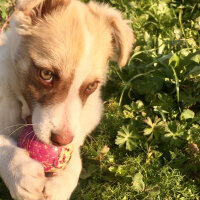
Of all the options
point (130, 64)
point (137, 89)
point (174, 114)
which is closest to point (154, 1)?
point (130, 64)

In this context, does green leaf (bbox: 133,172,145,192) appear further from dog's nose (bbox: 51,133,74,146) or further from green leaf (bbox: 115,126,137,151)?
dog's nose (bbox: 51,133,74,146)

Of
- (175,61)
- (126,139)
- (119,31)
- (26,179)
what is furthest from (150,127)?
(26,179)

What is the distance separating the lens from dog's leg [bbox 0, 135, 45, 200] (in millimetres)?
2924

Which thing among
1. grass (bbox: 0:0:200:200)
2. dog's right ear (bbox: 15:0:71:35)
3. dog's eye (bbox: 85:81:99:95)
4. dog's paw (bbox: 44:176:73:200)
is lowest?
grass (bbox: 0:0:200:200)

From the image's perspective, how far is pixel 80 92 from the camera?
329cm


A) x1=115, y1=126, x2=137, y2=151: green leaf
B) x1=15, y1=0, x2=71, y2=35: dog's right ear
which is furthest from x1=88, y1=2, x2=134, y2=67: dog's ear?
x1=115, y1=126, x2=137, y2=151: green leaf

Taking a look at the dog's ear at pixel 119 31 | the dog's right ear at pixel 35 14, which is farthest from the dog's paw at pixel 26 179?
the dog's ear at pixel 119 31

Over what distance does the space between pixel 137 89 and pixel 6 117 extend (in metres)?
1.97

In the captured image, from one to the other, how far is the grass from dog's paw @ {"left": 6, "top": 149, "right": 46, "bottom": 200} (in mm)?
650

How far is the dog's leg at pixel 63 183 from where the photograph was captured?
312 centimetres

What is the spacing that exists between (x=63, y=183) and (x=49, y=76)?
0.95 m

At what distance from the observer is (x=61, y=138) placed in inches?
118

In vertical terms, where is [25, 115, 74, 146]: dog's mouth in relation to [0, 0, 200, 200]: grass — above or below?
above

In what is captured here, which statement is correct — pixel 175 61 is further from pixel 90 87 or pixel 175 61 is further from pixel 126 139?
pixel 90 87
